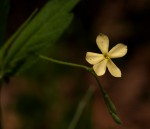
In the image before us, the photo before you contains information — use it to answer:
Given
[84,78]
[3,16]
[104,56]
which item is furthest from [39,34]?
[84,78]

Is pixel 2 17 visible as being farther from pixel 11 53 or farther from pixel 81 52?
pixel 81 52

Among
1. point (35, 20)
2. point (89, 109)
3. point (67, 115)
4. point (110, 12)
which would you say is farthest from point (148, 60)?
point (35, 20)

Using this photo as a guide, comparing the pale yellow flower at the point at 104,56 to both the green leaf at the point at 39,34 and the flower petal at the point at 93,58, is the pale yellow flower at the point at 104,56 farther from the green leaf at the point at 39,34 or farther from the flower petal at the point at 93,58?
the green leaf at the point at 39,34

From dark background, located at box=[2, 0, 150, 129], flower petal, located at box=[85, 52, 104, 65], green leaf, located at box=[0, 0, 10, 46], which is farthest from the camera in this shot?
dark background, located at box=[2, 0, 150, 129]

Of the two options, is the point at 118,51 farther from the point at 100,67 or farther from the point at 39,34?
the point at 39,34

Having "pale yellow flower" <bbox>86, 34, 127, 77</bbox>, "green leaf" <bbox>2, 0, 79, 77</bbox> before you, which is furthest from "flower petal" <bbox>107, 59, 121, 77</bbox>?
"green leaf" <bbox>2, 0, 79, 77</bbox>

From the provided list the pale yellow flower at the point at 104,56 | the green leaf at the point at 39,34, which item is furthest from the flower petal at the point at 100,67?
the green leaf at the point at 39,34

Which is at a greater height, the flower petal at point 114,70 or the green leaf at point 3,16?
the green leaf at point 3,16

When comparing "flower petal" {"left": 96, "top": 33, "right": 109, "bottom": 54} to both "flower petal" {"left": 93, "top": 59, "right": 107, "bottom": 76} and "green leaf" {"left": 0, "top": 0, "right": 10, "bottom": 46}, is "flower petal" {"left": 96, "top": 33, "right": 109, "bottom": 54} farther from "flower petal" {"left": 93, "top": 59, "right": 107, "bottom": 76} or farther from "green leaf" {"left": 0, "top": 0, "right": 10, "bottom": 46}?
"green leaf" {"left": 0, "top": 0, "right": 10, "bottom": 46}
